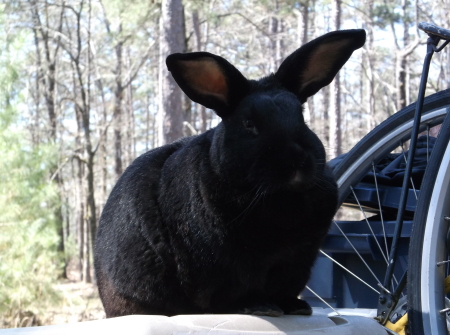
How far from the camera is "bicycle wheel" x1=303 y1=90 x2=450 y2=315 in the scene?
347 cm

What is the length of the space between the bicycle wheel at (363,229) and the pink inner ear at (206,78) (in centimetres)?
154

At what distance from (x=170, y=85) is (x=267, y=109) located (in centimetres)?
819

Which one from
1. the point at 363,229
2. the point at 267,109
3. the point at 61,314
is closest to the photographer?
the point at 267,109

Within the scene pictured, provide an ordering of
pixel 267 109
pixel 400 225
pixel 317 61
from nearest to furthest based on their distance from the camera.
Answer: pixel 267 109 < pixel 317 61 < pixel 400 225

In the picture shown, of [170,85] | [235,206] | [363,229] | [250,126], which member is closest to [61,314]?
[170,85]

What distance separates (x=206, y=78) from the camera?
237cm

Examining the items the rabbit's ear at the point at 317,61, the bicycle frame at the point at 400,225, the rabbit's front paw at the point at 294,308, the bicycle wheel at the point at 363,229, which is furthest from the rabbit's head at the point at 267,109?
the bicycle wheel at the point at 363,229

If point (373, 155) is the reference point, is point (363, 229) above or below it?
below

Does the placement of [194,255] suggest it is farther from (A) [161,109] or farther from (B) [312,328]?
(A) [161,109]

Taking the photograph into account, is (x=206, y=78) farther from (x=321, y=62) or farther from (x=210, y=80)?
(x=321, y=62)

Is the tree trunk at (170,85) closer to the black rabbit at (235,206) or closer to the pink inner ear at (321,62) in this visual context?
the black rabbit at (235,206)

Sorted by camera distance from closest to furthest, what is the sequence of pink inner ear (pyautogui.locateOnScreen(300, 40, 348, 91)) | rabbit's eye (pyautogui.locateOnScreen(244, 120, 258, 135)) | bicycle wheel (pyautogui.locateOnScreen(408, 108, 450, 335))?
rabbit's eye (pyautogui.locateOnScreen(244, 120, 258, 135)), bicycle wheel (pyautogui.locateOnScreen(408, 108, 450, 335)), pink inner ear (pyautogui.locateOnScreen(300, 40, 348, 91))

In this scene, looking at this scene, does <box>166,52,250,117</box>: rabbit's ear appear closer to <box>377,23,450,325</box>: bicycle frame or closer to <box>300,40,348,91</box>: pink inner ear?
<box>300,40,348,91</box>: pink inner ear

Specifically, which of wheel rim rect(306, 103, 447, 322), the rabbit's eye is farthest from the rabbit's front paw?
wheel rim rect(306, 103, 447, 322)
